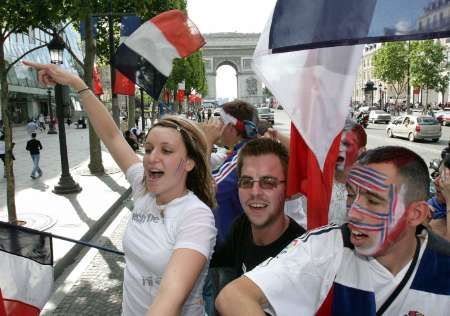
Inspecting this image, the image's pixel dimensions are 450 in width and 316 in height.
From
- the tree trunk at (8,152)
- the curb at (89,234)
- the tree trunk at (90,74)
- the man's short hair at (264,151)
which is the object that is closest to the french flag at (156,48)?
the man's short hair at (264,151)

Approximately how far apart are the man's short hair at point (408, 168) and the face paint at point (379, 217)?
1.3 inches

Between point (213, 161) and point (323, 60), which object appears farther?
point (213, 161)

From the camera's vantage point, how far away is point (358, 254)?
1.60m

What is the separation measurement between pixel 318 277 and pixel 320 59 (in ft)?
3.25

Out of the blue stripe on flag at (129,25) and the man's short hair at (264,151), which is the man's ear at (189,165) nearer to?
the man's short hair at (264,151)

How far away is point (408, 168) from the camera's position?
161 centimetres

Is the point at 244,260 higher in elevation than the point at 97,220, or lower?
higher

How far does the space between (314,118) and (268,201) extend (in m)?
0.45

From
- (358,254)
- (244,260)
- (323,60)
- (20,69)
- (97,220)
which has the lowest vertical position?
(97,220)

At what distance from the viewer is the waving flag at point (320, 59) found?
5.21 ft

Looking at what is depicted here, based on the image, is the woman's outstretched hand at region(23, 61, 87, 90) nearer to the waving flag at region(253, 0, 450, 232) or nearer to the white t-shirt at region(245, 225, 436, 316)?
the waving flag at region(253, 0, 450, 232)

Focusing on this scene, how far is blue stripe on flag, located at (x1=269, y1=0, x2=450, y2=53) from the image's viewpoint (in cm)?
156

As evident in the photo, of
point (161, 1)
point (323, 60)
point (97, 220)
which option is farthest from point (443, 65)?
point (323, 60)

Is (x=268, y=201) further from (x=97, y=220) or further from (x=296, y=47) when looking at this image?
(x=97, y=220)
